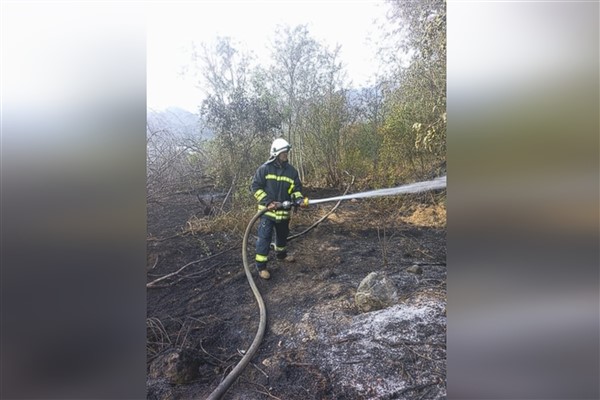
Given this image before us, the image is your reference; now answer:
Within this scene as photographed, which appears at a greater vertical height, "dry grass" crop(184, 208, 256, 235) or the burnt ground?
"dry grass" crop(184, 208, 256, 235)

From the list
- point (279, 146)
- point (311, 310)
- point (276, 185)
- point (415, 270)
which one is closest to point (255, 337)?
point (311, 310)

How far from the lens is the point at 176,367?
2889mm

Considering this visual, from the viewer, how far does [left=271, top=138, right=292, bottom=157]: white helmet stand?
125 inches

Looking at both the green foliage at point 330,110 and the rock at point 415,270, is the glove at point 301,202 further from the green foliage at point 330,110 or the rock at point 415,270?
the rock at point 415,270

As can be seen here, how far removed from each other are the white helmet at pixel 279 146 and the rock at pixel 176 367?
6.49 feet

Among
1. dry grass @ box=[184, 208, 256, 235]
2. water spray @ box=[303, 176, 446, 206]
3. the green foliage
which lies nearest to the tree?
the green foliage

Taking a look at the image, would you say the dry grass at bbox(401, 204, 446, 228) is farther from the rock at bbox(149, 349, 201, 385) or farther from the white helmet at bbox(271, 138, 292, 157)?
the rock at bbox(149, 349, 201, 385)

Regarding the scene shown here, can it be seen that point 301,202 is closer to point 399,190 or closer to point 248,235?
point 248,235

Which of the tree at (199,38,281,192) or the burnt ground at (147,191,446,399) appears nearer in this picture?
the burnt ground at (147,191,446,399)

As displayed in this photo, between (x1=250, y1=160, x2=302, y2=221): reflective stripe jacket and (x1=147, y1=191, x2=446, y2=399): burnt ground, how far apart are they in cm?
16

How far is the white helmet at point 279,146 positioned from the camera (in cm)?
317

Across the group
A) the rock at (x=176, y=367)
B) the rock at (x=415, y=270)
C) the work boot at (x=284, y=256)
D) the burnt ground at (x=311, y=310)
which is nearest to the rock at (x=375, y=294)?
the burnt ground at (x=311, y=310)

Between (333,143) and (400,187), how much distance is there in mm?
756
